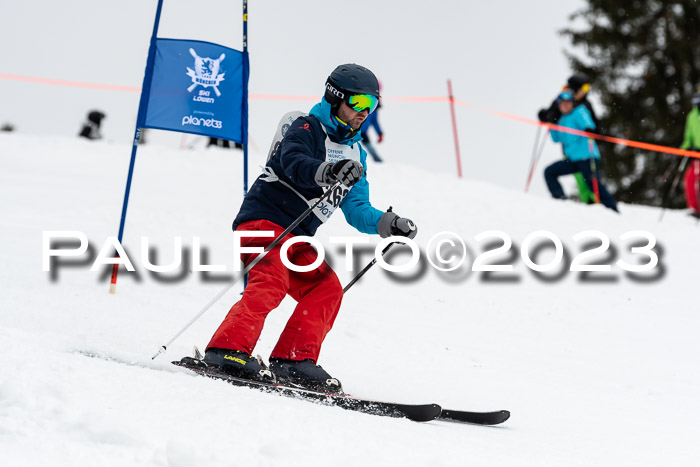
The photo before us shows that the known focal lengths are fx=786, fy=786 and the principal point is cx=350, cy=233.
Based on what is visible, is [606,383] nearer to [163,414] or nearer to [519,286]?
[519,286]

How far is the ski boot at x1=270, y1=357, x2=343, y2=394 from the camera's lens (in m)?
3.71

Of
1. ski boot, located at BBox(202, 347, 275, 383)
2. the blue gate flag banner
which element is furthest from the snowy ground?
the blue gate flag banner

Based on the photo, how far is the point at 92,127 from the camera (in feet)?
47.1

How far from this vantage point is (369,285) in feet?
24.6

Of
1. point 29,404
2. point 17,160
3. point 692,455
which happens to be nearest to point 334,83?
point 29,404

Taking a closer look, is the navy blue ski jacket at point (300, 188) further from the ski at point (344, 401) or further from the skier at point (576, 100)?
the skier at point (576, 100)

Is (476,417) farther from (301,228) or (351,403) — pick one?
(301,228)

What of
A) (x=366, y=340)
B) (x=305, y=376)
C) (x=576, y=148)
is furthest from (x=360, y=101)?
(x=576, y=148)

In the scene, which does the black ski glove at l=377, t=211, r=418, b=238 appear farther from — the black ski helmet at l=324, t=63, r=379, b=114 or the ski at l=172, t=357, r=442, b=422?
the ski at l=172, t=357, r=442, b=422

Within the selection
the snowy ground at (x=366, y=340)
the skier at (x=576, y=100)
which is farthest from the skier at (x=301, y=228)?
the skier at (x=576, y=100)

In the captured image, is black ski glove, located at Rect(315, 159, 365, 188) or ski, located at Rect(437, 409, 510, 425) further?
ski, located at Rect(437, 409, 510, 425)

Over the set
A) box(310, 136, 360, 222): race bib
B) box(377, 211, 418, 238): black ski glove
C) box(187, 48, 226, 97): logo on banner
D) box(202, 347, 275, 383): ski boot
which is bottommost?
box(202, 347, 275, 383): ski boot

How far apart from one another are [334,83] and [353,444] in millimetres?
1864

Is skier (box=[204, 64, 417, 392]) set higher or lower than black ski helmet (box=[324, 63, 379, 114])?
lower
